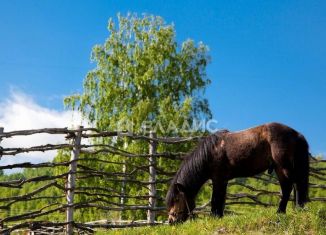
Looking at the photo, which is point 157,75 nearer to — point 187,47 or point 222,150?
point 187,47

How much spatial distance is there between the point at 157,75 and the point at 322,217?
13417 millimetres

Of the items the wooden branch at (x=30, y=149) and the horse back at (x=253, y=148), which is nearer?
the horse back at (x=253, y=148)

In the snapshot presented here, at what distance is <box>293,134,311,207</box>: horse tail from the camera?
5137mm

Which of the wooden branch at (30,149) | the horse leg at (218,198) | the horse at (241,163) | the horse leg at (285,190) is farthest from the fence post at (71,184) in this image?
the horse leg at (285,190)

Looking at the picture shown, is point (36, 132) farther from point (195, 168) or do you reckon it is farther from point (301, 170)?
point (301, 170)

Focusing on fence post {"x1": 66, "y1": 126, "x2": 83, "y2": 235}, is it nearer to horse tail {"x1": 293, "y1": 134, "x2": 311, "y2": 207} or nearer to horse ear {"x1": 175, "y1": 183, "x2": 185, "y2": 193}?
horse ear {"x1": 175, "y1": 183, "x2": 185, "y2": 193}

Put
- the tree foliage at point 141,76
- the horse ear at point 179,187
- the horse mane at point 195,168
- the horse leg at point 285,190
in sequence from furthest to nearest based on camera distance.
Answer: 1. the tree foliage at point 141,76
2. the horse ear at point 179,187
3. the horse mane at point 195,168
4. the horse leg at point 285,190

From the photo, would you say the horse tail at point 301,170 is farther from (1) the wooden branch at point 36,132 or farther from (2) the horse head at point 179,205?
(1) the wooden branch at point 36,132

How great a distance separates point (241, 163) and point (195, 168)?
593 mm

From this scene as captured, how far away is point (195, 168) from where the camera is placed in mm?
5676

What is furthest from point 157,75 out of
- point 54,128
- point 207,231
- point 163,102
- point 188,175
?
point 207,231

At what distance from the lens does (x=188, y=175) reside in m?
5.73

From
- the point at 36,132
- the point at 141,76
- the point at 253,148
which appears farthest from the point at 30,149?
the point at 141,76

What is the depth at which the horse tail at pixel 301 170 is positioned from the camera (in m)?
5.14
